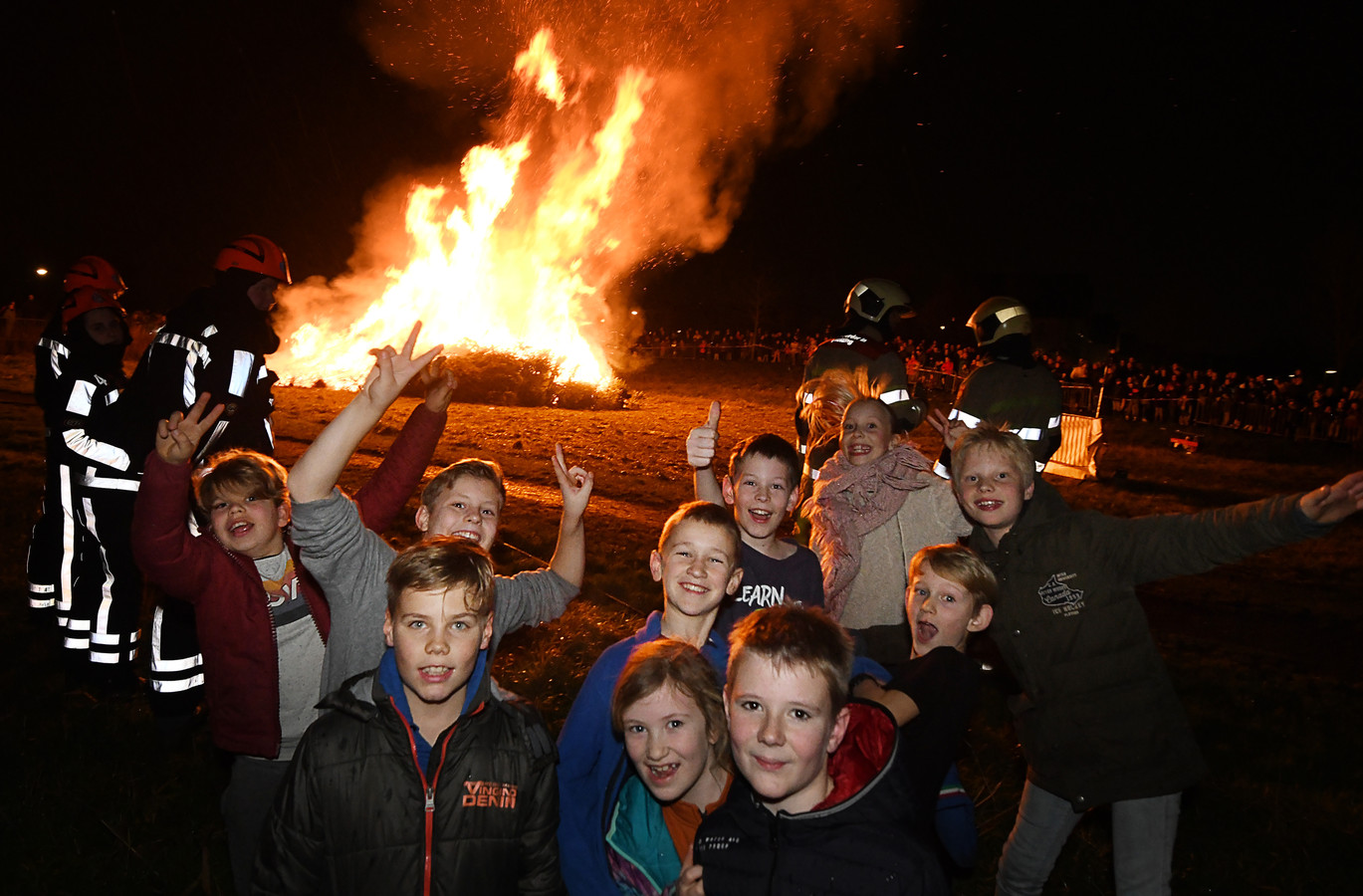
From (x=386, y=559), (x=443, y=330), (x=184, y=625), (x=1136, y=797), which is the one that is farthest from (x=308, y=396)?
(x=1136, y=797)

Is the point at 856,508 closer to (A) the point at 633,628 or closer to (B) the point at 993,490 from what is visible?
(B) the point at 993,490

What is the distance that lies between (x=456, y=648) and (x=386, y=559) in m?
0.71

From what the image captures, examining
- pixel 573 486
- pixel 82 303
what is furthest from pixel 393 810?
pixel 82 303

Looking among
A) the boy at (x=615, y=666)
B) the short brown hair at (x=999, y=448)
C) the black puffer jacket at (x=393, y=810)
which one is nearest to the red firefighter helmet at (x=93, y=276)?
the black puffer jacket at (x=393, y=810)

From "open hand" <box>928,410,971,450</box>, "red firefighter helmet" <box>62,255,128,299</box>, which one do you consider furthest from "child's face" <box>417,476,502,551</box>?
"red firefighter helmet" <box>62,255,128,299</box>

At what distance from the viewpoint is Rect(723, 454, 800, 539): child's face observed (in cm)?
403

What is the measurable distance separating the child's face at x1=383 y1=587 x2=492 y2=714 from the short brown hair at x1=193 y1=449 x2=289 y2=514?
3.57ft

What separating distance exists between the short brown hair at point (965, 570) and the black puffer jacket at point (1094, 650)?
0.16 metres

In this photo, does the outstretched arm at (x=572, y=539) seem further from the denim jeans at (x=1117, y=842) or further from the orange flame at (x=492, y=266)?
the orange flame at (x=492, y=266)

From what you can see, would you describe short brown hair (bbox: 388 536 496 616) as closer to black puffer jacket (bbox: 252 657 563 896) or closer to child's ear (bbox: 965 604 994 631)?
black puffer jacket (bbox: 252 657 563 896)

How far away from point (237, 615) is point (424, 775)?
1221mm

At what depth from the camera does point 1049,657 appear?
11.4 ft

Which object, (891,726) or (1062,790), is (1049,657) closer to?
(1062,790)

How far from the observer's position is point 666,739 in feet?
9.04
